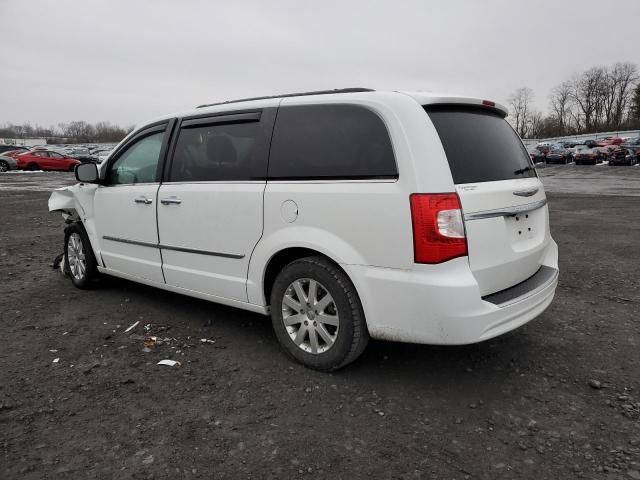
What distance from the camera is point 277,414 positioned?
110 inches

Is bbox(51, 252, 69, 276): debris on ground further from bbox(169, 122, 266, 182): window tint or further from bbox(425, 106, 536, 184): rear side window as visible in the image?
bbox(425, 106, 536, 184): rear side window

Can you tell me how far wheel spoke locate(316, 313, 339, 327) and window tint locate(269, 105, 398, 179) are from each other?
34.7 inches

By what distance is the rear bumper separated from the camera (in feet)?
8.89

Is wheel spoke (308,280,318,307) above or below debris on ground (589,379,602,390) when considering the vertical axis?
above

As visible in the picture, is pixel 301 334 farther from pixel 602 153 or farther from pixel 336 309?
pixel 602 153

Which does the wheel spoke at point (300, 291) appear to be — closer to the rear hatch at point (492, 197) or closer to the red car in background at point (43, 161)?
the rear hatch at point (492, 197)

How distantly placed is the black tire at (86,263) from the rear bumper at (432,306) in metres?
3.29

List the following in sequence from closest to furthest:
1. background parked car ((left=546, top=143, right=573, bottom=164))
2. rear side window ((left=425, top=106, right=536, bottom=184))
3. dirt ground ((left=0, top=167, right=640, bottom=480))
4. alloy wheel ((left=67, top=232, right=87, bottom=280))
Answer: dirt ground ((left=0, top=167, right=640, bottom=480)), rear side window ((left=425, top=106, right=536, bottom=184)), alloy wheel ((left=67, top=232, right=87, bottom=280)), background parked car ((left=546, top=143, right=573, bottom=164))

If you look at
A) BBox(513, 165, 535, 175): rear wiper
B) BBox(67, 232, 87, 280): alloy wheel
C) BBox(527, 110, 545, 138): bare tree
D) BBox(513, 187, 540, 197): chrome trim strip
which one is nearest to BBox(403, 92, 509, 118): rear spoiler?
BBox(513, 165, 535, 175): rear wiper

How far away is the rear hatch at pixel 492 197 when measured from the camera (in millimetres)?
2826

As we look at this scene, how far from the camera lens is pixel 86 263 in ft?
16.8

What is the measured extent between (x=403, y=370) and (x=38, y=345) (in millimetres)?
2757

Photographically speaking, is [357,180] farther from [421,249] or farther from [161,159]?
[161,159]

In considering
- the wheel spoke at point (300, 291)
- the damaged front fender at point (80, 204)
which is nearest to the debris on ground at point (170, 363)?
the wheel spoke at point (300, 291)
